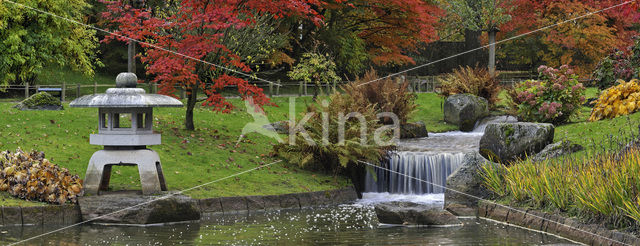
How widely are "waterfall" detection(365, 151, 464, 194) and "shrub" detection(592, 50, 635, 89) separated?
26.2 feet

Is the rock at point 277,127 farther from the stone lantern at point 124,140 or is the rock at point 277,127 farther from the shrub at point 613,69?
the shrub at point 613,69

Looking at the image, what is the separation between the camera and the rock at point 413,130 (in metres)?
25.2

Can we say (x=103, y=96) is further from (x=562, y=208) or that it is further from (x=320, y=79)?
(x=320, y=79)

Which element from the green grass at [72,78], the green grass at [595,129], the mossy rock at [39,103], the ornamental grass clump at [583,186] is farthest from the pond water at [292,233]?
the green grass at [72,78]

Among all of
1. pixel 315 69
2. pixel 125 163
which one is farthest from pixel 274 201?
pixel 315 69

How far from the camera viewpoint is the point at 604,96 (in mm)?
21531

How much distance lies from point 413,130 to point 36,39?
48.8 feet

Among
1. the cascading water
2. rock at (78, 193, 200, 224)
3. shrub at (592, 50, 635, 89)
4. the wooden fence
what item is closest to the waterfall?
the cascading water

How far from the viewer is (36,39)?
30.8m

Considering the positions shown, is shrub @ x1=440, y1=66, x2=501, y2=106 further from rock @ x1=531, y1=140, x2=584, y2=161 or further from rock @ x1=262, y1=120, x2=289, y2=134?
rock @ x1=531, y1=140, x2=584, y2=161

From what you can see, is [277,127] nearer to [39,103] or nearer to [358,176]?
[358,176]

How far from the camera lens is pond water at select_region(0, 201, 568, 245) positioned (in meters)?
12.3

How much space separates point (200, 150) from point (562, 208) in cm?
917

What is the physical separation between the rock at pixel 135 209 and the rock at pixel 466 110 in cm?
1478
